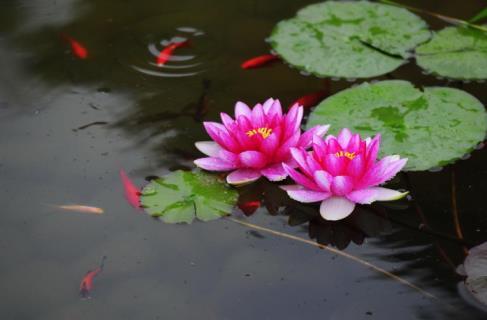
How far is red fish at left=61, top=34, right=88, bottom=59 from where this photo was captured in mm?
2994

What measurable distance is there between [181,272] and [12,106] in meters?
1.18

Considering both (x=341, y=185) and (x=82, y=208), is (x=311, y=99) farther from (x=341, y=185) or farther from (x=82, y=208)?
(x=82, y=208)

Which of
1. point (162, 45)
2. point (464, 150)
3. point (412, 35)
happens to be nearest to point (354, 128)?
point (464, 150)

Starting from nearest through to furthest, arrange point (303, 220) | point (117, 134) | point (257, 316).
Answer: point (257, 316) < point (303, 220) < point (117, 134)

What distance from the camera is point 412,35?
9.62ft

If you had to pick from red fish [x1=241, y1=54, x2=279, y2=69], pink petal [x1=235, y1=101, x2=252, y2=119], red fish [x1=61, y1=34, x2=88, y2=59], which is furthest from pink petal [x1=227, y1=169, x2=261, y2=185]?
red fish [x1=61, y1=34, x2=88, y2=59]

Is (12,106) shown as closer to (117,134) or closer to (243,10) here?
(117,134)

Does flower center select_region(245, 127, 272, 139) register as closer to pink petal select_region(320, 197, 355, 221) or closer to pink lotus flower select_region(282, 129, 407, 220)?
pink lotus flower select_region(282, 129, 407, 220)

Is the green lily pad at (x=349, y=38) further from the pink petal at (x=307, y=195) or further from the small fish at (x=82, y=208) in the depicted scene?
the small fish at (x=82, y=208)

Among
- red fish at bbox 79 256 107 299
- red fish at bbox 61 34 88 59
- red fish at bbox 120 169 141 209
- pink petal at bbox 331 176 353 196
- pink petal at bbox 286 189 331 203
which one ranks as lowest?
red fish at bbox 79 256 107 299

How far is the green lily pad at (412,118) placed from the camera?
227cm

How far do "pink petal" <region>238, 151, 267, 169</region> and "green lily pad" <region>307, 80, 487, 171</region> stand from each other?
0.30 meters

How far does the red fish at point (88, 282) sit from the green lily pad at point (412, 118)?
920mm

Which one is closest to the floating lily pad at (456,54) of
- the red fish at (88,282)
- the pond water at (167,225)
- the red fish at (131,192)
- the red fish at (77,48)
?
the pond water at (167,225)
